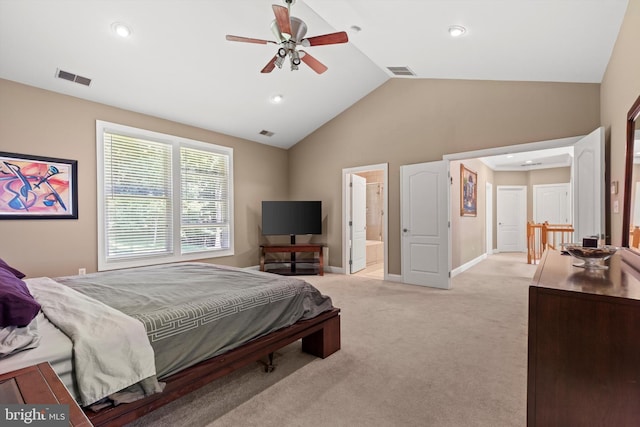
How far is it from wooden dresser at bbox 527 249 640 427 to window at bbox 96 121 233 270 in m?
4.72

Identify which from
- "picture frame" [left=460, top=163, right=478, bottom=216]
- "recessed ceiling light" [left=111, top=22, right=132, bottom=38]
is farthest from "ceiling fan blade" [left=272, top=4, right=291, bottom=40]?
"picture frame" [left=460, top=163, right=478, bottom=216]

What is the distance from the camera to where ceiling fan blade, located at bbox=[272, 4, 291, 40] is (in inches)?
95.6

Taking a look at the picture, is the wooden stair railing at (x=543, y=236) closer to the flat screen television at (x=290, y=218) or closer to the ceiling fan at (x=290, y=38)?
the flat screen television at (x=290, y=218)

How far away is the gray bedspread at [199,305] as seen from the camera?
1.61m

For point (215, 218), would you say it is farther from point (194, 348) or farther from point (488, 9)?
point (488, 9)

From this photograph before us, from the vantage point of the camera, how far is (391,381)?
2146 mm

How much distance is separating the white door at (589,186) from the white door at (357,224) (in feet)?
11.1

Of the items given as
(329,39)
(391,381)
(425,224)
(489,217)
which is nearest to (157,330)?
(391,381)

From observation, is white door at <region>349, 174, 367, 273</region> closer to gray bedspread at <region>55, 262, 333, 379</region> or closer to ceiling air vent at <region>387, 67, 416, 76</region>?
ceiling air vent at <region>387, 67, 416, 76</region>

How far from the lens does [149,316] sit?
5.22 ft

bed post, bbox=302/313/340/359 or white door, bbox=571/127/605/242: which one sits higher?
white door, bbox=571/127/605/242

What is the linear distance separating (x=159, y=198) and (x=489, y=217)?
27.2 feet

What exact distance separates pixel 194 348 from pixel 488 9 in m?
3.26

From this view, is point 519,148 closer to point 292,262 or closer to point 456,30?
point 456,30
